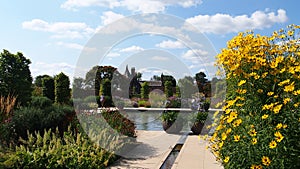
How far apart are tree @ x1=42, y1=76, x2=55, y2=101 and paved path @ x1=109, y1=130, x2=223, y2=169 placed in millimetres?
9775

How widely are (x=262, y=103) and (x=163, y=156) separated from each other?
281cm

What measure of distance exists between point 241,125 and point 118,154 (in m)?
2.79

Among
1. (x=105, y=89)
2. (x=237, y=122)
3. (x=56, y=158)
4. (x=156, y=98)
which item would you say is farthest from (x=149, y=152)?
(x=156, y=98)

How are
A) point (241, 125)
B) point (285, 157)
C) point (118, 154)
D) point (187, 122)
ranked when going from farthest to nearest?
point (187, 122)
point (118, 154)
point (241, 125)
point (285, 157)

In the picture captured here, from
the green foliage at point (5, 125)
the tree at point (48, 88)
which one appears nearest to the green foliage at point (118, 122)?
the green foliage at point (5, 125)

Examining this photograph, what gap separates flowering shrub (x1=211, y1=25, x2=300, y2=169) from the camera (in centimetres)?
229

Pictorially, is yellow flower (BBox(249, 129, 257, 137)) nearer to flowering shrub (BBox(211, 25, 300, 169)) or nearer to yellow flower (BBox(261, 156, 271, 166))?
flowering shrub (BBox(211, 25, 300, 169))

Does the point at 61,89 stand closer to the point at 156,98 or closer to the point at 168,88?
the point at 156,98

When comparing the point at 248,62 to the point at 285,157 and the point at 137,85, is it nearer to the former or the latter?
the point at 285,157

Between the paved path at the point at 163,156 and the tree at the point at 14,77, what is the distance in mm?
4244

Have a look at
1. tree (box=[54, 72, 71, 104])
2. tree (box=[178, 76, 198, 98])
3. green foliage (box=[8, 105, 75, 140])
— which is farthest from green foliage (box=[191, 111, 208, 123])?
tree (box=[54, 72, 71, 104])

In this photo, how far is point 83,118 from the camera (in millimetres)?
5406

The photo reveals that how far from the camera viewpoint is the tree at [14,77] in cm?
850

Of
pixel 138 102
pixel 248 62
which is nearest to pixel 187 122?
pixel 248 62
